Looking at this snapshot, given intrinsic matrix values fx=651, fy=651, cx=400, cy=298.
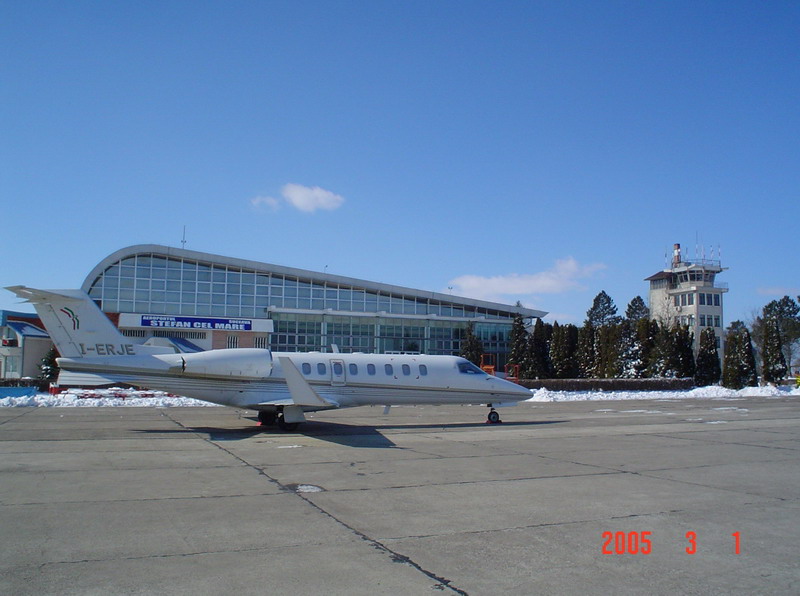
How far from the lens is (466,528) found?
827 cm

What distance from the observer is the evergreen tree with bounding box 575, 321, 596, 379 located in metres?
59.9

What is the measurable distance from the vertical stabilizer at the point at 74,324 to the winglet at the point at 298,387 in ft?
17.6

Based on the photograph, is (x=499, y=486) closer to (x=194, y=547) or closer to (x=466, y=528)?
(x=466, y=528)

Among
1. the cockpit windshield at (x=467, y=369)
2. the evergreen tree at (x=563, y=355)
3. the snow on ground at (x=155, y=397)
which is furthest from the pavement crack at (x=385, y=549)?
the evergreen tree at (x=563, y=355)

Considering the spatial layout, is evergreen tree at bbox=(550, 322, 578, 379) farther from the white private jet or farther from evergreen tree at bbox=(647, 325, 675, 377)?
the white private jet

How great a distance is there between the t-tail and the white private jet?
0.09ft

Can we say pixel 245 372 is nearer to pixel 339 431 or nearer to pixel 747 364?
pixel 339 431

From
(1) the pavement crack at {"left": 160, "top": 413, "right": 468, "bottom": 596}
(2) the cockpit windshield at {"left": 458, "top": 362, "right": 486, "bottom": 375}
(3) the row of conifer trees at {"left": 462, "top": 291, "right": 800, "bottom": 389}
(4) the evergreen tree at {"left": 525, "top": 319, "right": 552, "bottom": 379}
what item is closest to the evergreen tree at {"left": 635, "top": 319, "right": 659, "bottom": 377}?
(3) the row of conifer trees at {"left": 462, "top": 291, "right": 800, "bottom": 389}

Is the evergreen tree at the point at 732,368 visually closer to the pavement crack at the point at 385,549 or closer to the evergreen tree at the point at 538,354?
the evergreen tree at the point at 538,354

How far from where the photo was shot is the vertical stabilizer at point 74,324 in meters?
18.8

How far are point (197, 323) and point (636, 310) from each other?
251ft

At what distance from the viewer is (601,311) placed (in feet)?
353
